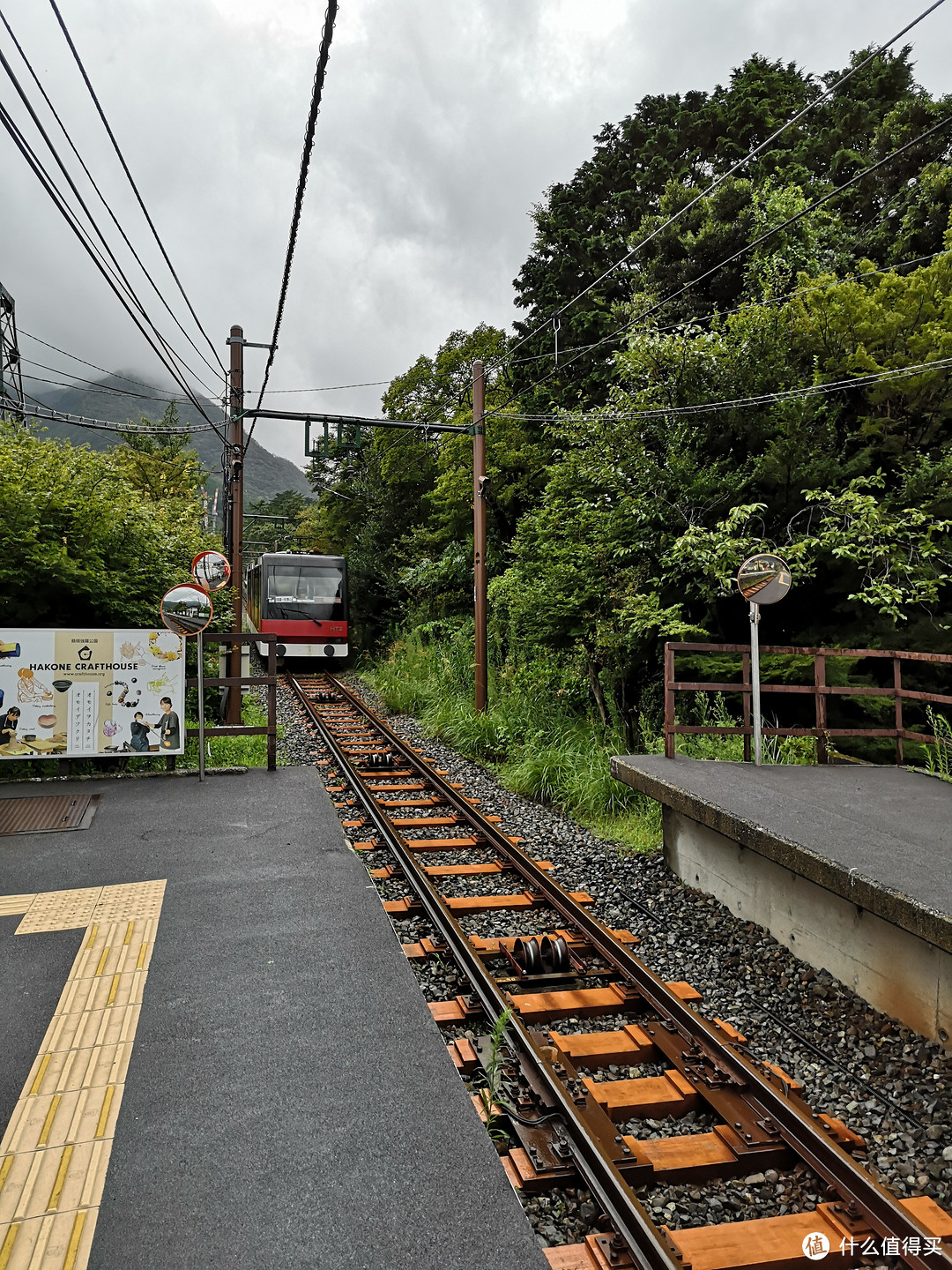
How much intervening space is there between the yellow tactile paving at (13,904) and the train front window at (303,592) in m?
14.7

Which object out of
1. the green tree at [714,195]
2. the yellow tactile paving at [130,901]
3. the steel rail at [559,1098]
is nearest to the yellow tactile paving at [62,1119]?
the steel rail at [559,1098]

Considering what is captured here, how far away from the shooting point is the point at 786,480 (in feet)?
30.8

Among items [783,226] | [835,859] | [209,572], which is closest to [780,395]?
[783,226]

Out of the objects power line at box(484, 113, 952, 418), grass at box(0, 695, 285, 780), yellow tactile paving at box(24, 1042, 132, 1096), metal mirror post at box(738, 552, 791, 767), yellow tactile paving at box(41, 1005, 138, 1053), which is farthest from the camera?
grass at box(0, 695, 285, 780)

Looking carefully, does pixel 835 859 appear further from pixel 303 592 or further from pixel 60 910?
pixel 303 592

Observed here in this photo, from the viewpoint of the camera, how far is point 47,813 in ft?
22.2

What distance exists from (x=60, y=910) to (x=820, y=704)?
6.11 m

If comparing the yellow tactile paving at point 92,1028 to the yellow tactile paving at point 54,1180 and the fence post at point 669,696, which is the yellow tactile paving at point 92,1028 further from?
the fence post at point 669,696

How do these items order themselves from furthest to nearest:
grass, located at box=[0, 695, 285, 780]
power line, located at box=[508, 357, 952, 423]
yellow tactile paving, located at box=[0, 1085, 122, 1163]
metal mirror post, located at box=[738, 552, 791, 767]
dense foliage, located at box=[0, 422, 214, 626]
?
power line, located at box=[508, 357, 952, 423] < grass, located at box=[0, 695, 285, 780] < dense foliage, located at box=[0, 422, 214, 626] < metal mirror post, located at box=[738, 552, 791, 767] < yellow tactile paving, located at box=[0, 1085, 122, 1163]

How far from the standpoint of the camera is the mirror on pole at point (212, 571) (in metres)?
9.54

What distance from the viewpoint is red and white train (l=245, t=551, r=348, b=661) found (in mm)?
19422

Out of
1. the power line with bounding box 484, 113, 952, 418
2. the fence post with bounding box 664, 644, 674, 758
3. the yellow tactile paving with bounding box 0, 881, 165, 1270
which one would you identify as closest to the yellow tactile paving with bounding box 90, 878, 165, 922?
the yellow tactile paving with bounding box 0, 881, 165, 1270

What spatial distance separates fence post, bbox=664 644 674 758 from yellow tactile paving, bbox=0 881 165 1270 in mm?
4301

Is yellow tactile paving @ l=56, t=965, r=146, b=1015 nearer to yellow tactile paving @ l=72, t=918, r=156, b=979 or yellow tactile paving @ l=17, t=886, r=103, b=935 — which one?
yellow tactile paving @ l=72, t=918, r=156, b=979
